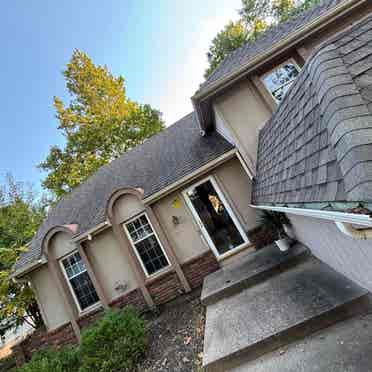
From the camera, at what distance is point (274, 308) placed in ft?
12.6

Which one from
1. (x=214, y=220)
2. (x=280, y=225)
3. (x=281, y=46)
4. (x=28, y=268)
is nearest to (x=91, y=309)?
(x=28, y=268)

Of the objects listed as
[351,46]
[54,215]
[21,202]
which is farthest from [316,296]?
[21,202]

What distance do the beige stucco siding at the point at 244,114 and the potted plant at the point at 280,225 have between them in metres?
1.39

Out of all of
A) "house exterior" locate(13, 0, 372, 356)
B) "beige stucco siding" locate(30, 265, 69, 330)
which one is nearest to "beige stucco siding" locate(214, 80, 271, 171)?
"house exterior" locate(13, 0, 372, 356)

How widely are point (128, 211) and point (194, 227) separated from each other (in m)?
2.25

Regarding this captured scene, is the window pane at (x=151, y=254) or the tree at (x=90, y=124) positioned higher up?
the tree at (x=90, y=124)

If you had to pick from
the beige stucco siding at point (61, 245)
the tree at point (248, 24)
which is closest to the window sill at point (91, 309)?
the beige stucco siding at point (61, 245)

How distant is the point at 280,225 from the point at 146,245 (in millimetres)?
4248

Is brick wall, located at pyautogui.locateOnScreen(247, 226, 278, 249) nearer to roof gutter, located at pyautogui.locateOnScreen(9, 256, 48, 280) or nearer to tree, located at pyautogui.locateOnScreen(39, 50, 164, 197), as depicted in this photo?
roof gutter, located at pyautogui.locateOnScreen(9, 256, 48, 280)

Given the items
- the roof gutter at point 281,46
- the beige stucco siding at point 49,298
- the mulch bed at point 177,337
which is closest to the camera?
the mulch bed at point 177,337

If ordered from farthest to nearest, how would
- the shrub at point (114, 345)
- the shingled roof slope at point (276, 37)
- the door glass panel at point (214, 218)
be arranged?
the door glass panel at point (214, 218)
the shingled roof slope at point (276, 37)
the shrub at point (114, 345)

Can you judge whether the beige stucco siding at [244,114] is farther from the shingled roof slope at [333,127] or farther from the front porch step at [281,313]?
the front porch step at [281,313]

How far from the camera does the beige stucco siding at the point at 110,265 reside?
756cm

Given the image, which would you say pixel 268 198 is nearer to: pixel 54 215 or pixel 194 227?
→ pixel 194 227
